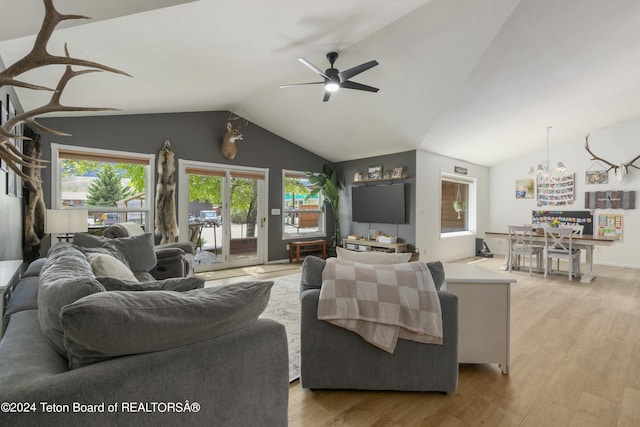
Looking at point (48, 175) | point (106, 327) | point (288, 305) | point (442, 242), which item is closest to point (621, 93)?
point (442, 242)

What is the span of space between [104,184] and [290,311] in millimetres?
3407

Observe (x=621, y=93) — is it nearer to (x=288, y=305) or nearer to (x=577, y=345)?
(x=577, y=345)

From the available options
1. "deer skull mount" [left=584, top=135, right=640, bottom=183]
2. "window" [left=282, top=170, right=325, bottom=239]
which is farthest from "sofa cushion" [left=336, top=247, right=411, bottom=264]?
"deer skull mount" [left=584, top=135, right=640, bottom=183]

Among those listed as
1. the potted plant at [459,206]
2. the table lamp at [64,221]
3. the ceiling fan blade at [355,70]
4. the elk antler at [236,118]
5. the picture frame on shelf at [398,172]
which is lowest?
the table lamp at [64,221]

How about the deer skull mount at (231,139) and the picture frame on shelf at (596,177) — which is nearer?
the deer skull mount at (231,139)

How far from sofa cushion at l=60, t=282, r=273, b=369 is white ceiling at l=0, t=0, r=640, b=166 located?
1705 mm

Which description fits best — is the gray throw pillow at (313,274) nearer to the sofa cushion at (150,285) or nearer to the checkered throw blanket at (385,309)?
the checkered throw blanket at (385,309)

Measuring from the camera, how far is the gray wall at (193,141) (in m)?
4.22

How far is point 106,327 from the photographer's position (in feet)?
2.78

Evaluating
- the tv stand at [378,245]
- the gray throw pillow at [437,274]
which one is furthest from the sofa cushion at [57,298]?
the tv stand at [378,245]

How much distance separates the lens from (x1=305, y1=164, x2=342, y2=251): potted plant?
6977 millimetres

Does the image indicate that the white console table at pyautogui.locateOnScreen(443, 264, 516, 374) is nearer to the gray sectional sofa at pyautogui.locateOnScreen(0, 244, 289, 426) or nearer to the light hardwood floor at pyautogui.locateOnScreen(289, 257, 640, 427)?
the light hardwood floor at pyautogui.locateOnScreen(289, 257, 640, 427)

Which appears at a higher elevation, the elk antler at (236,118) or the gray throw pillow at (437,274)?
the elk antler at (236,118)

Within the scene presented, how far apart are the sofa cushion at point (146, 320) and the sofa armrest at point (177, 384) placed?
3 centimetres
